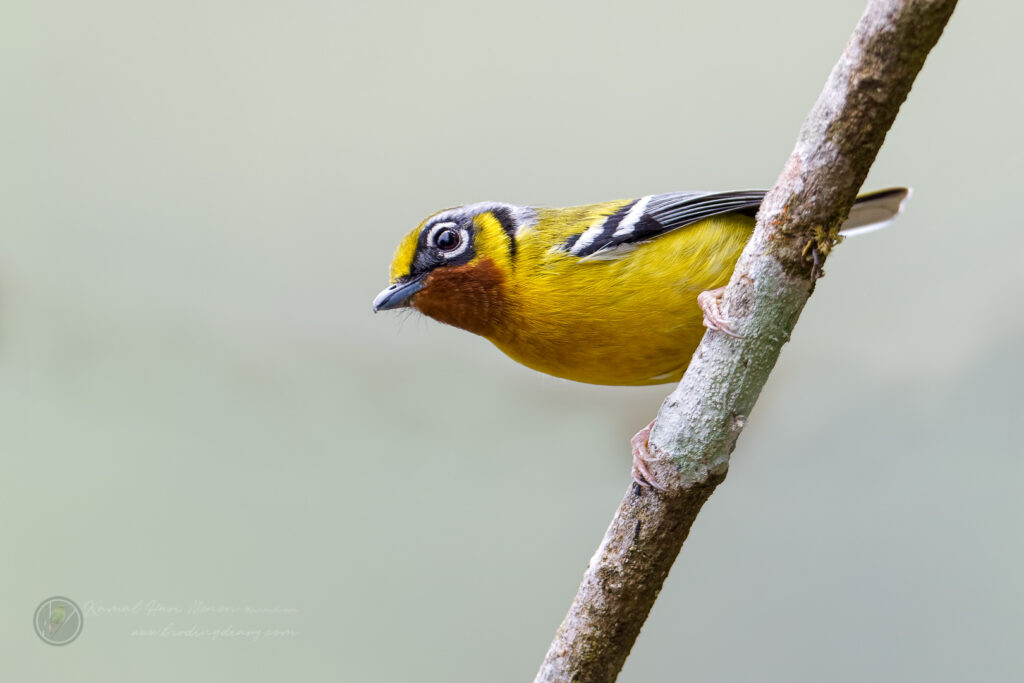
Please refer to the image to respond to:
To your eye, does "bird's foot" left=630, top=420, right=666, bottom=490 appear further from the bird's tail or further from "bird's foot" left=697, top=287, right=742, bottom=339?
the bird's tail

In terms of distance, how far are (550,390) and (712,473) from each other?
199cm

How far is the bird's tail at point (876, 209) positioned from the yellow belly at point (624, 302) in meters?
0.40

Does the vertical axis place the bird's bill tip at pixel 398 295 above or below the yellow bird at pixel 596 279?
below

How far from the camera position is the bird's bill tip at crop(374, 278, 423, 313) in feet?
9.27

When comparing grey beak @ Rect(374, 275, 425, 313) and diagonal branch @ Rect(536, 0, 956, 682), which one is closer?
diagonal branch @ Rect(536, 0, 956, 682)

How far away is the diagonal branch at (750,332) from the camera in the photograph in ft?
5.41

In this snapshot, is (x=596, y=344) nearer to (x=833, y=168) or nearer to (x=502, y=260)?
(x=502, y=260)

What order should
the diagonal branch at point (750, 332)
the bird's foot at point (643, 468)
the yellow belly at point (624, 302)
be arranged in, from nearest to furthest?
1. the diagonal branch at point (750, 332)
2. the bird's foot at point (643, 468)
3. the yellow belly at point (624, 302)

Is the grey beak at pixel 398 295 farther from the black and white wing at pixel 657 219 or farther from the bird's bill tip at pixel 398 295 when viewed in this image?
the black and white wing at pixel 657 219

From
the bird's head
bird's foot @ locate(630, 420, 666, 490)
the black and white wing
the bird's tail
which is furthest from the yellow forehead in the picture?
the bird's tail

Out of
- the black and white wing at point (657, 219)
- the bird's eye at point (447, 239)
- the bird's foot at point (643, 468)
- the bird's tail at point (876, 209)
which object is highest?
the bird's tail at point (876, 209)

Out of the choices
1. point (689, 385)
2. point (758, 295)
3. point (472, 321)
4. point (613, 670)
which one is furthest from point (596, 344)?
point (613, 670)

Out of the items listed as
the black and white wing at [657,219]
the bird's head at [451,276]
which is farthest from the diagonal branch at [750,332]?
the bird's head at [451,276]

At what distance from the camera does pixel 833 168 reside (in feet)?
5.84
